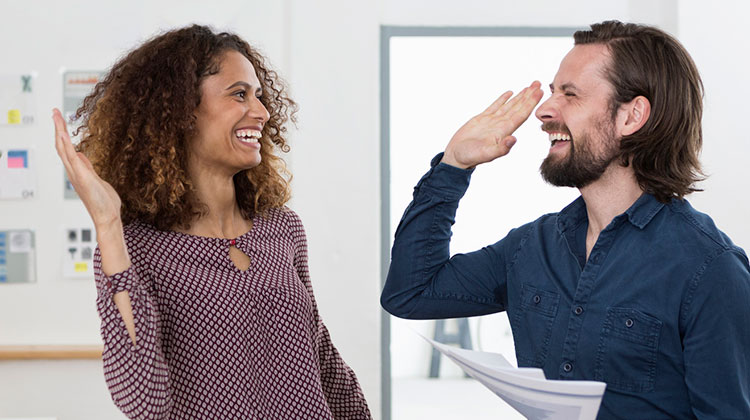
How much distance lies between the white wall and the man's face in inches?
72.8

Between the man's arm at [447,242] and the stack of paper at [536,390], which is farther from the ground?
the man's arm at [447,242]

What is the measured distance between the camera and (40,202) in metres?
3.44

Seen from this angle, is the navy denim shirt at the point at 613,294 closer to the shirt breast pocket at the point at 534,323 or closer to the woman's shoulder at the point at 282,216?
the shirt breast pocket at the point at 534,323

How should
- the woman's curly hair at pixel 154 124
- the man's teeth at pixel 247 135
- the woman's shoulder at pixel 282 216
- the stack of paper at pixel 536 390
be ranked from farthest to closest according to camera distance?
1. the woman's shoulder at pixel 282 216
2. the man's teeth at pixel 247 135
3. the woman's curly hair at pixel 154 124
4. the stack of paper at pixel 536 390

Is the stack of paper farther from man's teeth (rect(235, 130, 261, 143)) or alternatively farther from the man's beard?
man's teeth (rect(235, 130, 261, 143))

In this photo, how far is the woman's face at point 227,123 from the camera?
168cm

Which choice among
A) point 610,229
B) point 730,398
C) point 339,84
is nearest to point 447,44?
point 339,84

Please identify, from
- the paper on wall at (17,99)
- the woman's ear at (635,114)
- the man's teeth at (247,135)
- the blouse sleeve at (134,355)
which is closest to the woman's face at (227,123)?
the man's teeth at (247,135)

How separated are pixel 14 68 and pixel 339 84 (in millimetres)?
1464

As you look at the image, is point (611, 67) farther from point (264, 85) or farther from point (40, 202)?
point (40, 202)

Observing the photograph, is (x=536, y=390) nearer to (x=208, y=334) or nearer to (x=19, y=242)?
(x=208, y=334)

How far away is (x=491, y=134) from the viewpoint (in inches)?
69.2

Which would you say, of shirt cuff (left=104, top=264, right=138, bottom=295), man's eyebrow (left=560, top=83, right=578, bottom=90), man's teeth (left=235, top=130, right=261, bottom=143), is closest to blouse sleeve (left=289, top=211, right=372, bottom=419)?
man's teeth (left=235, top=130, right=261, bottom=143)

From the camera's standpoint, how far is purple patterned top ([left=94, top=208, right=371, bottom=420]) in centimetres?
135
